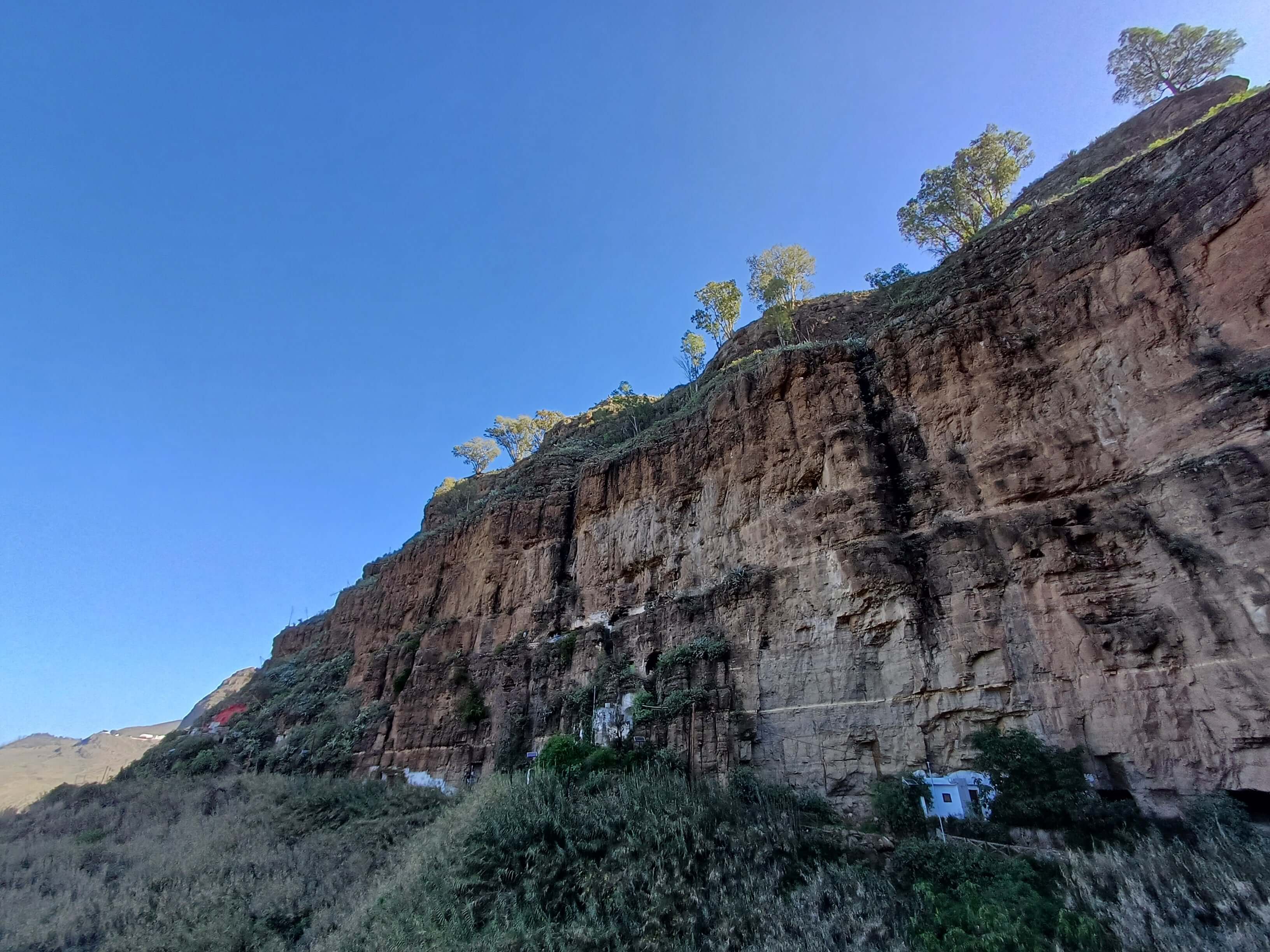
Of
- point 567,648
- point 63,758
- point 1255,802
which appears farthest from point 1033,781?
point 63,758

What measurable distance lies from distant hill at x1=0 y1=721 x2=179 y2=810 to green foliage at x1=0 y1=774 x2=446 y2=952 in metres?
21.6

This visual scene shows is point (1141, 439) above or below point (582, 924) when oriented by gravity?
above

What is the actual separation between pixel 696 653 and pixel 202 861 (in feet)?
51.9

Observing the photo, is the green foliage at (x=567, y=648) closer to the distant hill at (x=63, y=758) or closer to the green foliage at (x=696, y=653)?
the green foliage at (x=696, y=653)

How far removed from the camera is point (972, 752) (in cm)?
1394

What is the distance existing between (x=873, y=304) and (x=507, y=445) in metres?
29.8

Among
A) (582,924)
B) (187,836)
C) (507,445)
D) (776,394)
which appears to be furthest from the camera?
(507,445)

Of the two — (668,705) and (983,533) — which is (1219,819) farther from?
(668,705)

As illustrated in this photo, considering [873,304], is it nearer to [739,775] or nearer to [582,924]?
[739,775]

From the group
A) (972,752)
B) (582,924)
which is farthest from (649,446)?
(582,924)

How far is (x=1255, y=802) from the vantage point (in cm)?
1095

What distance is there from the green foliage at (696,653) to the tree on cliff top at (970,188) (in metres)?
23.9

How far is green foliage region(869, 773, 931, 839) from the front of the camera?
13.5m

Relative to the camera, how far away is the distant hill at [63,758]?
5641cm
